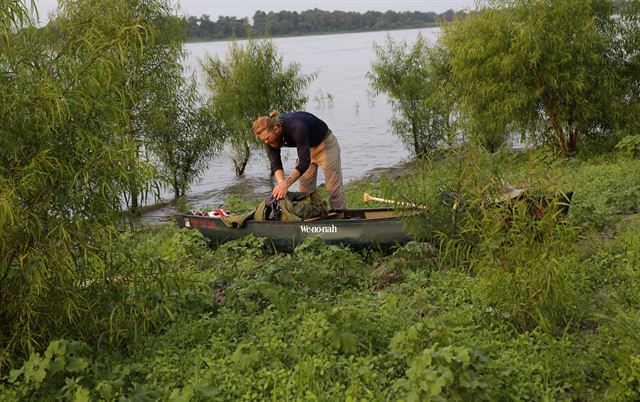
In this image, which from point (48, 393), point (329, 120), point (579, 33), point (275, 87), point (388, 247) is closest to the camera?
point (48, 393)

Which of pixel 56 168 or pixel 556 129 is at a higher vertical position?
pixel 56 168

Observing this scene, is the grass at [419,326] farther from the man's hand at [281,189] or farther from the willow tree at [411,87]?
the willow tree at [411,87]

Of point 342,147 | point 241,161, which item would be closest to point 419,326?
point 241,161

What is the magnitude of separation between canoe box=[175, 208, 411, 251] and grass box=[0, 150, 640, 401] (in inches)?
33.7

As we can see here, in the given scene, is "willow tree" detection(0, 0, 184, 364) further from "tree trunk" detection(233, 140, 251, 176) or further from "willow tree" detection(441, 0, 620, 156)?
"tree trunk" detection(233, 140, 251, 176)

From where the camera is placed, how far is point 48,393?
4652 millimetres

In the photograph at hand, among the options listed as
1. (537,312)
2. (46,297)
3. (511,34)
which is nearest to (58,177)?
(46,297)

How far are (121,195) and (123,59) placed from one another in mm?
939

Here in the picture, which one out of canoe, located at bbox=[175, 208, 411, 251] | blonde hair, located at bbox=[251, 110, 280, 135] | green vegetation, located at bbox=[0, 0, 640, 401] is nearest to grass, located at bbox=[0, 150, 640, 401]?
green vegetation, located at bbox=[0, 0, 640, 401]

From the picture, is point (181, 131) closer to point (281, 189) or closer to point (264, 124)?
point (281, 189)

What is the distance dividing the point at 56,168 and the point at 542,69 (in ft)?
48.2

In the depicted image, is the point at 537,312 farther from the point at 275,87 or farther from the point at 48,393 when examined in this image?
the point at 275,87

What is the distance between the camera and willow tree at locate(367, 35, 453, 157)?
80.4 feet

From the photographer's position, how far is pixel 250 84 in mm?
22656
